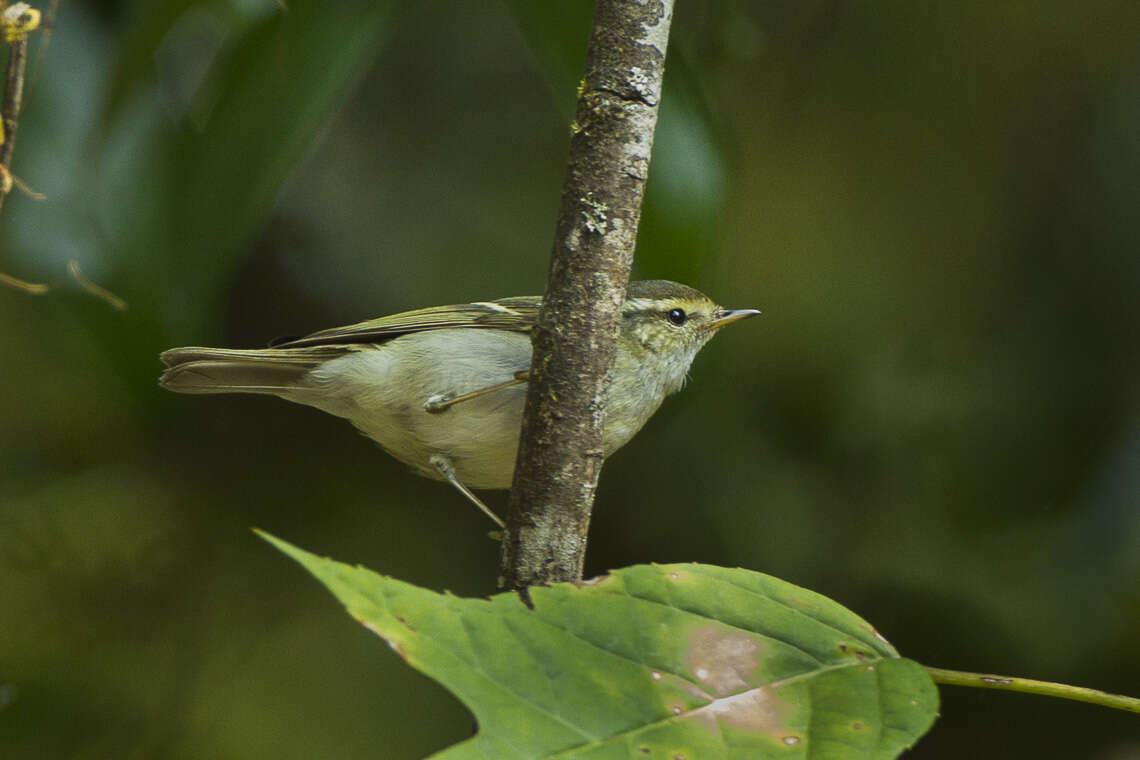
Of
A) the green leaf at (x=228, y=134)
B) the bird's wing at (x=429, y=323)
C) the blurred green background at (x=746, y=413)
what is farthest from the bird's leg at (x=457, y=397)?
the blurred green background at (x=746, y=413)

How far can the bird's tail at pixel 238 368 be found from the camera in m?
2.36

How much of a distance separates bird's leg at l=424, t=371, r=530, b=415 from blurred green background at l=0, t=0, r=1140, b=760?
1.25 m

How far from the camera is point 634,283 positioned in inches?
107

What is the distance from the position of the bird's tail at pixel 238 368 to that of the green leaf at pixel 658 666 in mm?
1463

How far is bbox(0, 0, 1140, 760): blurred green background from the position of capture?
3709 millimetres

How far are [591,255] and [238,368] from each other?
4.31ft

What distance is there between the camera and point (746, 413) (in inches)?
157

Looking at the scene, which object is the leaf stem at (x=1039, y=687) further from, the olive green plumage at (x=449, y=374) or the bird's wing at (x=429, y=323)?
the bird's wing at (x=429, y=323)

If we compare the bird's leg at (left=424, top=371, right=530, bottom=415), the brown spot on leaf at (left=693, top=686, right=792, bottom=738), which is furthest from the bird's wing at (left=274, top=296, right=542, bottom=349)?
the brown spot on leaf at (left=693, top=686, right=792, bottom=738)

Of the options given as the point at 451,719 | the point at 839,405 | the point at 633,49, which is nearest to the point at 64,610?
the point at 451,719

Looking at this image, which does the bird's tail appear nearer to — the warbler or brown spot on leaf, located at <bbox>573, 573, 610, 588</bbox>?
the warbler

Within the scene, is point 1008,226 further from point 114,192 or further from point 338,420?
point 114,192

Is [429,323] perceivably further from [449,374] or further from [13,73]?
[13,73]

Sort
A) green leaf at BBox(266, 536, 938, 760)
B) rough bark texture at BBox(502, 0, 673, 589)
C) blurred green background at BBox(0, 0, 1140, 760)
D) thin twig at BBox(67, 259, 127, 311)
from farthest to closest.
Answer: blurred green background at BBox(0, 0, 1140, 760), thin twig at BBox(67, 259, 127, 311), rough bark texture at BBox(502, 0, 673, 589), green leaf at BBox(266, 536, 938, 760)
